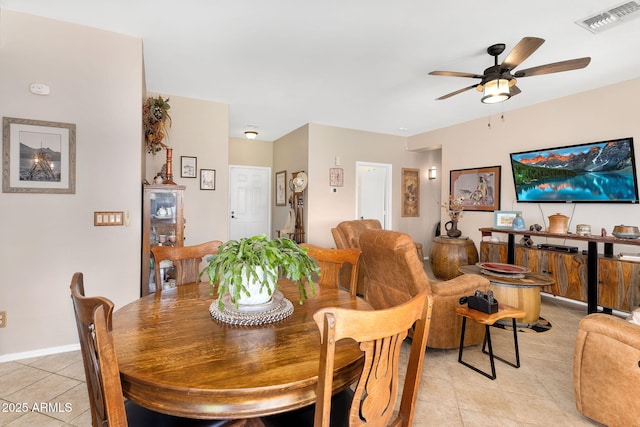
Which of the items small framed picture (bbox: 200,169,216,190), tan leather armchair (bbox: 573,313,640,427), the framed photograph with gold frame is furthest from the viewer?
the framed photograph with gold frame

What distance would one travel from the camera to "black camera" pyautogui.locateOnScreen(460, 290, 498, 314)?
2137mm

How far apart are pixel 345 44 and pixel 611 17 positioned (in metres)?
2.04

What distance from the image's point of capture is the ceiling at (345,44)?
2.27 m

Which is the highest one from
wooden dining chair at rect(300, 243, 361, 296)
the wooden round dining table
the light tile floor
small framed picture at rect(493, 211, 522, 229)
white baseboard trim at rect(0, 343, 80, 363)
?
small framed picture at rect(493, 211, 522, 229)

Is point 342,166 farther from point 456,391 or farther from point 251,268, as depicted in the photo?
point 251,268

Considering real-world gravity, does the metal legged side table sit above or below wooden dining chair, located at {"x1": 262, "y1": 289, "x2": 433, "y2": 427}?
below

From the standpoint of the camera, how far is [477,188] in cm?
506

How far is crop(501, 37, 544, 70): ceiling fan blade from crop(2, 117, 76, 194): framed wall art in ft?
11.6

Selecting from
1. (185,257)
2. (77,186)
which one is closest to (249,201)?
(77,186)

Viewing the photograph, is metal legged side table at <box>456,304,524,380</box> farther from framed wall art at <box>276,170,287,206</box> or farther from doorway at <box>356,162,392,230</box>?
framed wall art at <box>276,170,287,206</box>

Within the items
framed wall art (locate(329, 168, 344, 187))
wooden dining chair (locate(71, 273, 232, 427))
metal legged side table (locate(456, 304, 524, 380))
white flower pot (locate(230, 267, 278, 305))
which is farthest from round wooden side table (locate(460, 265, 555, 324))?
framed wall art (locate(329, 168, 344, 187))

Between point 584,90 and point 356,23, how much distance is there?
3.27 m

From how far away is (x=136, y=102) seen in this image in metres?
2.72

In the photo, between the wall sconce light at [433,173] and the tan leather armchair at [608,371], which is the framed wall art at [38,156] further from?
the wall sconce light at [433,173]
